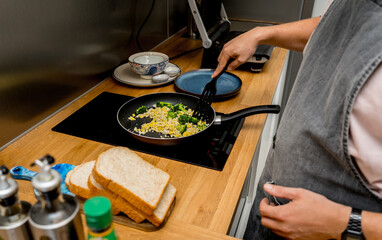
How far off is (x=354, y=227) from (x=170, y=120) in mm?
678

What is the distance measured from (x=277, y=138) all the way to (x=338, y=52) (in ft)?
0.92

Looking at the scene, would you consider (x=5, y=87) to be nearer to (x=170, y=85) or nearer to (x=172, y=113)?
(x=172, y=113)

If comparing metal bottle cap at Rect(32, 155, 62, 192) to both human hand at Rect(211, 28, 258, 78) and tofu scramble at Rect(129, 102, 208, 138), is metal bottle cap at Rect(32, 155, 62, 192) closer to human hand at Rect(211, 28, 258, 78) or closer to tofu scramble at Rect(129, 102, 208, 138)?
tofu scramble at Rect(129, 102, 208, 138)

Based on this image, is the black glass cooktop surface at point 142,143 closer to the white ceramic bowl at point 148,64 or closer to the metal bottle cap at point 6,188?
the white ceramic bowl at point 148,64

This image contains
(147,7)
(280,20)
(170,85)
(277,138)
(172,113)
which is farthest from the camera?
(280,20)

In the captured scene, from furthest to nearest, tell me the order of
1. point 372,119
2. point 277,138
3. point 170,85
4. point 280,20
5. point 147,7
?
point 280,20
point 147,7
point 170,85
point 277,138
point 372,119

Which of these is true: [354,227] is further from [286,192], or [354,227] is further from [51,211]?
[51,211]

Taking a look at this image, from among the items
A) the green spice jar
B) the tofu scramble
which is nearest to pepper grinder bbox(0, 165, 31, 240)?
the green spice jar

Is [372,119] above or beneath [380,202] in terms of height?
above

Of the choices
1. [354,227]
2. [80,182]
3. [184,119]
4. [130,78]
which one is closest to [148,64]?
[130,78]

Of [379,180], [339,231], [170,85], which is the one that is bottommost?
[170,85]

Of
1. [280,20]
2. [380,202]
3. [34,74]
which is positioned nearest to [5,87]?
[34,74]

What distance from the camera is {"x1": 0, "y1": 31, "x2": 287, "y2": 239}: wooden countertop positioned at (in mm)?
755

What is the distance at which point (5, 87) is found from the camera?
3.31ft
